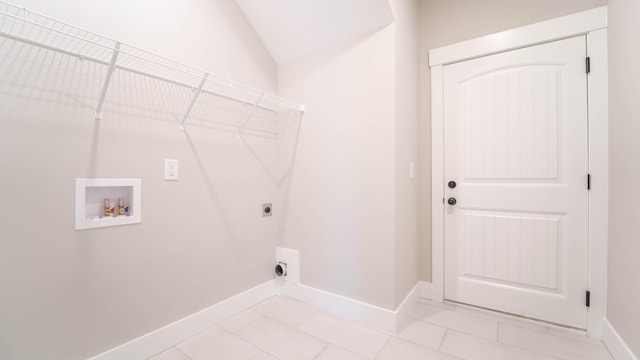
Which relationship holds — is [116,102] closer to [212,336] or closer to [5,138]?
[5,138]

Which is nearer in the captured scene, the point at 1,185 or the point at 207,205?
the point at 1,185

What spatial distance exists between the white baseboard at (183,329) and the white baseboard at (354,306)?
281 millimetres

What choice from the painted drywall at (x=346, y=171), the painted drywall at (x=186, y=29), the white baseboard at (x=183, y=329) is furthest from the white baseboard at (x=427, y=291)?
the painted drywall at (x=186, y=29)

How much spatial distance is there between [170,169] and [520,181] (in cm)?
239

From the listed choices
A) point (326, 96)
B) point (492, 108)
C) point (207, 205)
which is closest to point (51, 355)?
point (207, 205)

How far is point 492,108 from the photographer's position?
1.92 meters

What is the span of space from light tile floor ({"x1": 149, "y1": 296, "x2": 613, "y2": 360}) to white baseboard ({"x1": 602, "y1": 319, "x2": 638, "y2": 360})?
0.17 ft

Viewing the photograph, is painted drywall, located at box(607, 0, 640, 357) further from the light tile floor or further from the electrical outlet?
the electrical outlet

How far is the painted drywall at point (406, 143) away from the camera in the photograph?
5.73ft

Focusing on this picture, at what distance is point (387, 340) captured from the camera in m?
1.60

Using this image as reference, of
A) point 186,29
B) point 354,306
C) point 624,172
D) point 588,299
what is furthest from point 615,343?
point 186,29

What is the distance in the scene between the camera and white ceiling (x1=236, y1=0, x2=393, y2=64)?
5.60ft

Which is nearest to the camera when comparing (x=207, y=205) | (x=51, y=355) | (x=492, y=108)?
(x=51, y=355)

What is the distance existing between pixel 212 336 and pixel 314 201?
1142mm
